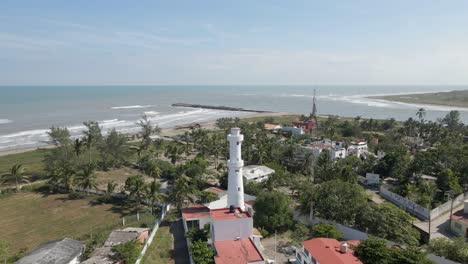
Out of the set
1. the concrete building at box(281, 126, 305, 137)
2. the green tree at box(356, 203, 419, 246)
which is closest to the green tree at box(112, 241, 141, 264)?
the green tree at box(356, 203, 419, 246)

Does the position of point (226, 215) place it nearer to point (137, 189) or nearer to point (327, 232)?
point (327, 232)

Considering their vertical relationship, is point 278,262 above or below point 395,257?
below

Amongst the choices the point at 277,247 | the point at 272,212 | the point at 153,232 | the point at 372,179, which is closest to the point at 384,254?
the point at 277,247

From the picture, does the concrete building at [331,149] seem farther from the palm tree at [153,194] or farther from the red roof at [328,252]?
the red roof at [328,252]

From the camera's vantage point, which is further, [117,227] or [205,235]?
[117,227]

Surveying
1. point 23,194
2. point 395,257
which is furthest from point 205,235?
point 23,194

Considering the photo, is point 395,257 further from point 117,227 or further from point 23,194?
point 23,194

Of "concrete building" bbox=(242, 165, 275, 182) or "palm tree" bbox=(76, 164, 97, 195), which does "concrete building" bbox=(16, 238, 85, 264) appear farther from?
"concrete building" bbox=(242, 165, 275, 182)
